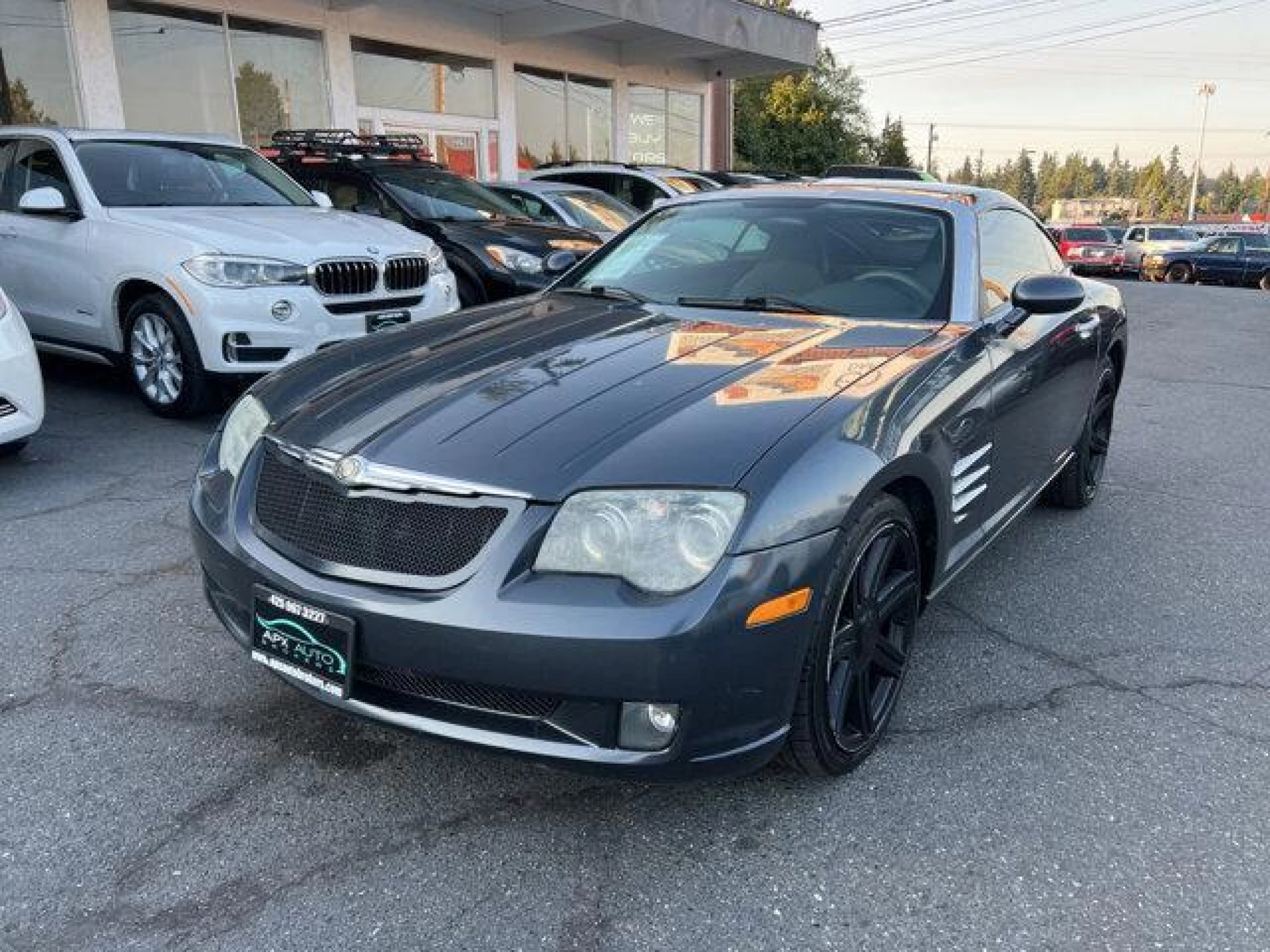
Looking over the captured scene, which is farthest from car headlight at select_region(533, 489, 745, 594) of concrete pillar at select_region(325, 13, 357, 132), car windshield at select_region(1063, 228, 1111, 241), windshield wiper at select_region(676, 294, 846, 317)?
car windshield at select_region(1063, 228, 1111, 241)

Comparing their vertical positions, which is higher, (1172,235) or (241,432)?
(241,432)

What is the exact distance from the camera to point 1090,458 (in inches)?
186

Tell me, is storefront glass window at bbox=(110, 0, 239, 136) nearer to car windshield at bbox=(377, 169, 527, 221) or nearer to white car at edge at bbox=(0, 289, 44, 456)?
car windshield at bbox=(377, 169, 527, 221)

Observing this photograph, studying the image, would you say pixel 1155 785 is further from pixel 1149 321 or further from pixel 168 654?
pixel 1149 321

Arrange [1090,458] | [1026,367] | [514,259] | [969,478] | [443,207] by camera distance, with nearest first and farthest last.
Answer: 1. [969,478]
2. [1026,367]
3. [1090,458]
4. [514,259]
5. [443,207]

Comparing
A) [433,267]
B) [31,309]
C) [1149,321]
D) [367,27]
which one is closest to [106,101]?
[367,27]

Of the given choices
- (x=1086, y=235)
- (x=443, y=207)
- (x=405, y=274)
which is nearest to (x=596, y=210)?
(x=443, y=207)

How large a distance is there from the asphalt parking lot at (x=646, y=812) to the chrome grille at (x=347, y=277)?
2509 millimetres

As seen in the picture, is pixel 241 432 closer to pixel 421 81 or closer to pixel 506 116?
pixel 421 81

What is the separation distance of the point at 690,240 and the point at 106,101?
31.5ft

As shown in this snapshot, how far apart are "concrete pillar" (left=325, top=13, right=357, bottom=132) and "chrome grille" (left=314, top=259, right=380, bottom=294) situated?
8298 millimetres

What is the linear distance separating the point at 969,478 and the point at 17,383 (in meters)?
4.31

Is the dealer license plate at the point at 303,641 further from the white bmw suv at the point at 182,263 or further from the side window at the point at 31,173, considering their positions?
→ the side window at the point at 31,173

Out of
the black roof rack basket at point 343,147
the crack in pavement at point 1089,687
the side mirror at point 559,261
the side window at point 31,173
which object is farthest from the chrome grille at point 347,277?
the crack in pavement at point 1089,687
